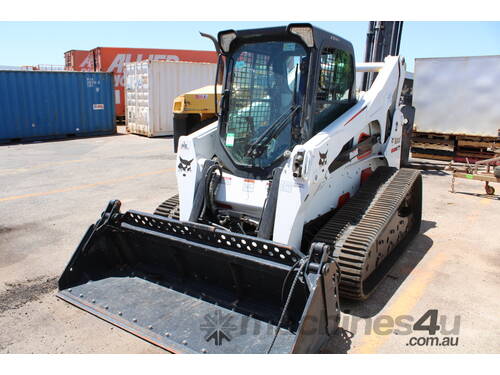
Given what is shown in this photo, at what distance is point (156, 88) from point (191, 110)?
535cm

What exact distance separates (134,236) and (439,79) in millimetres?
10473

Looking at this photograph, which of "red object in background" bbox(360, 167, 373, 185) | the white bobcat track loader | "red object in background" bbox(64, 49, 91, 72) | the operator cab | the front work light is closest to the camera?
the white bobcat track loader

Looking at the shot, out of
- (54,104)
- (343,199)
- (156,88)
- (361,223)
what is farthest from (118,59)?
(361,223)

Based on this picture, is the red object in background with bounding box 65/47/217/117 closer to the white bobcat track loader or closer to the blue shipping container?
the blue shipping container

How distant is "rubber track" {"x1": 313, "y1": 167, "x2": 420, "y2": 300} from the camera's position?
3973 millimetres

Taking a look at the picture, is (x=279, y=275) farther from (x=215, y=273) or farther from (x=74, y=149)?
(x=74, y=149)

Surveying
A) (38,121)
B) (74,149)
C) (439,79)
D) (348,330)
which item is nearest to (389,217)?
(348,330)

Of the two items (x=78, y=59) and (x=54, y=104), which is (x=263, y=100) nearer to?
(x=54, y=104)

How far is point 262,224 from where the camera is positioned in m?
4.16

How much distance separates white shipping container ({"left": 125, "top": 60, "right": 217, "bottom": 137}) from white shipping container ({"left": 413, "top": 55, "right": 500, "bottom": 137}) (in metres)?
9.63

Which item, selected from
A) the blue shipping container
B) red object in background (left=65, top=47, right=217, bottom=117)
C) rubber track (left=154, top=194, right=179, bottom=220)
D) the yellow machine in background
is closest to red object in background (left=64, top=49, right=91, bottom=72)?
red object in background (left=65, top=47, right=217, bottom=117)

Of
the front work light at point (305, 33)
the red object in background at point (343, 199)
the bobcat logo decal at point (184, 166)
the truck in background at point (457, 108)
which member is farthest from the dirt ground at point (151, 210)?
the front work light at point (305, 33)

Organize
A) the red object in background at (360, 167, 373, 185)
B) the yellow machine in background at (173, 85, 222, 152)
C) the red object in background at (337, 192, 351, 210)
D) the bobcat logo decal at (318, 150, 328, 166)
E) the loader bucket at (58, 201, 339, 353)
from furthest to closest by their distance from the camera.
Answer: the yellow machine in background at (173, 85, 222, 152) < the red object in background at (360, 167, 373, 185) < the red object in background at (337, 192, 351, 210) < the bobcat logo decal at (318, 150, 328, 166) < the loader bucket at (58, 201, 339, 353)

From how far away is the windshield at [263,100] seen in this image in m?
4.51
